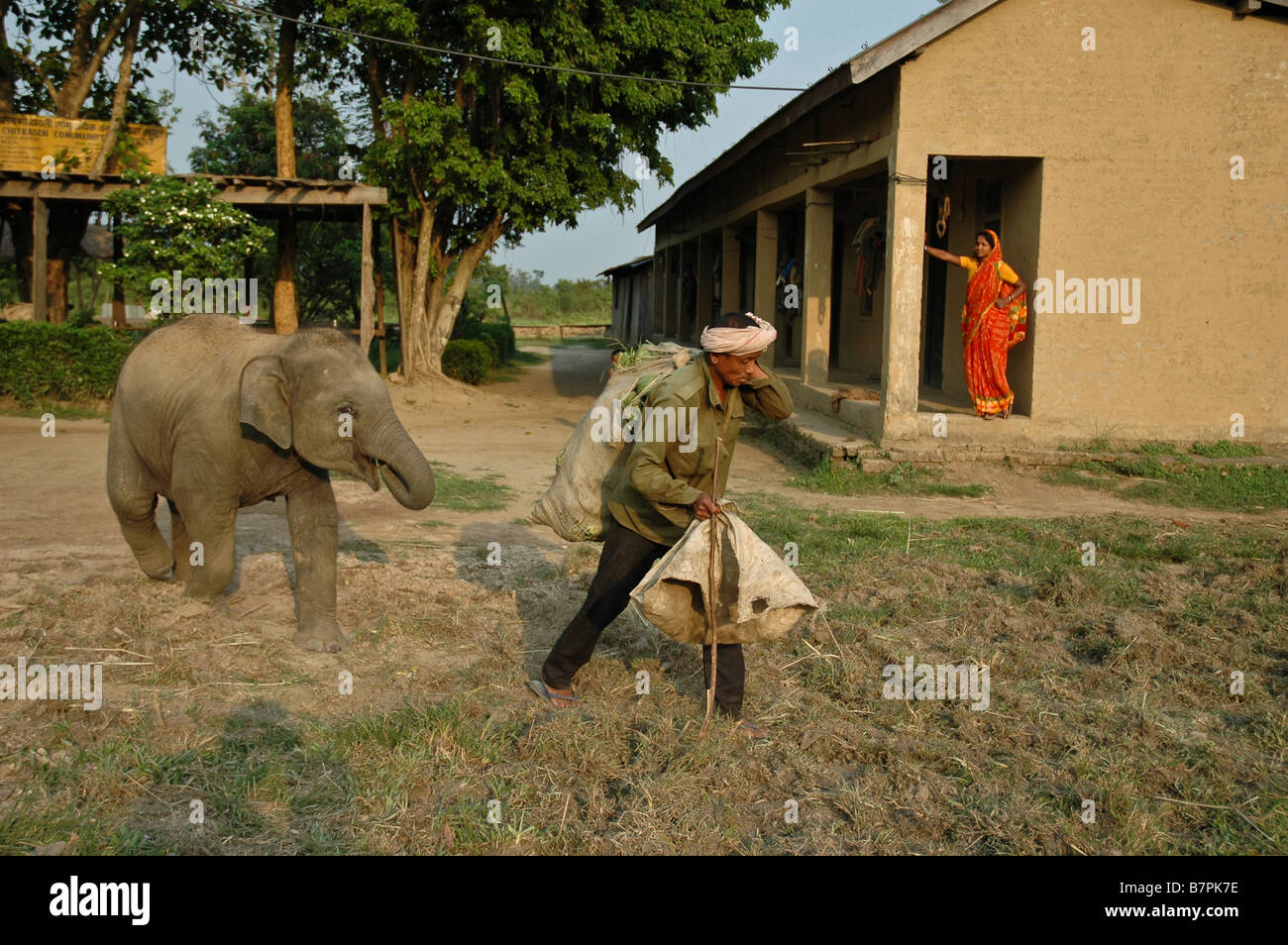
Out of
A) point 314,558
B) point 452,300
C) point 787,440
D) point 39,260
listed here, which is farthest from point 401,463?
point 452,300

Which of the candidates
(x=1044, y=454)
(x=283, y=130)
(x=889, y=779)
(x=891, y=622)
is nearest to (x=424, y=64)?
(x=283, y=130)

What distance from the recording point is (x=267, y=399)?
5.27 m

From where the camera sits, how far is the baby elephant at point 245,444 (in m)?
5.27

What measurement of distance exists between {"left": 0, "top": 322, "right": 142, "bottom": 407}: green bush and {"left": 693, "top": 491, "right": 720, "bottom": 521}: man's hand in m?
12.9

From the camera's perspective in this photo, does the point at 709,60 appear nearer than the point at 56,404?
No

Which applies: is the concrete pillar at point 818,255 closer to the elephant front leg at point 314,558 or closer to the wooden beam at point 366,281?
the wooden beam at point 366,281

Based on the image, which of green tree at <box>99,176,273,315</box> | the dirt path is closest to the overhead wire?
green tree at <box>99,176,273,315</box>

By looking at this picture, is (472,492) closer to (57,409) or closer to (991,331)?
(991,331)

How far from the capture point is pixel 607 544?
15.0ft

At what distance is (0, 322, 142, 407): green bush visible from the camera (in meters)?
14.7

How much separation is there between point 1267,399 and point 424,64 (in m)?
13.3

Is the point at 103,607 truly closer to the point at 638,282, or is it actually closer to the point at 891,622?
the point at 891,622

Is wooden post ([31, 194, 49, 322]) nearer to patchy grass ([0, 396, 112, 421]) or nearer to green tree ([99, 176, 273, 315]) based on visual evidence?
green tree ([99, 176, 273, 315])

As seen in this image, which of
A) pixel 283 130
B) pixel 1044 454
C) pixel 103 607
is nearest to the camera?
pixel 103 607
